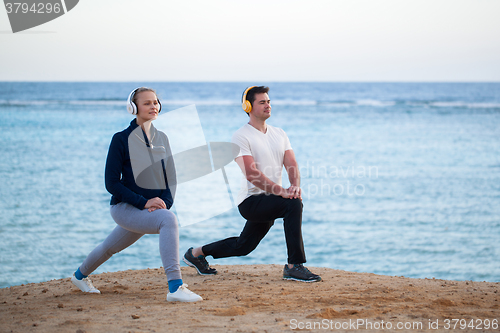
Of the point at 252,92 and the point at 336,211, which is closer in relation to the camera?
the point at 252,92

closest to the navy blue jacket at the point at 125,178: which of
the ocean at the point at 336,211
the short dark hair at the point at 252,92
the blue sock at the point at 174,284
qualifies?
the blue sock at the point at 174,284

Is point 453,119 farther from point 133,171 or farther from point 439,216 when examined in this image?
point 133,171

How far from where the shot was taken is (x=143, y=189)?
4.09m

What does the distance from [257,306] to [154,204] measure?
4.17 ft

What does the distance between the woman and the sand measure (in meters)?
0.40

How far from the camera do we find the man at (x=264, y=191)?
15.4 feet

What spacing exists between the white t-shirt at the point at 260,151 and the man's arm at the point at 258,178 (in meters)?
0.09

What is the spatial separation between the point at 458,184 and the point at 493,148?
352 inches

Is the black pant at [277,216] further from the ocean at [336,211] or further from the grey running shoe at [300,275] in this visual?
the ocean at [336,211]

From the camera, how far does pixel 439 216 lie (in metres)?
10.5

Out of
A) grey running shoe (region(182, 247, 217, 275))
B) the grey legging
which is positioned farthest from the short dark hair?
grey running shoe (region(182, 247, 217, 275))

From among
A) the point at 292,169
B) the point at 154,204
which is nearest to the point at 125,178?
the point at 154,204

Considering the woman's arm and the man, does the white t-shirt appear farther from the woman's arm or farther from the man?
the woman's arm

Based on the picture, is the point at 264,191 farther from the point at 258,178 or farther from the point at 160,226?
the point at 160,226
